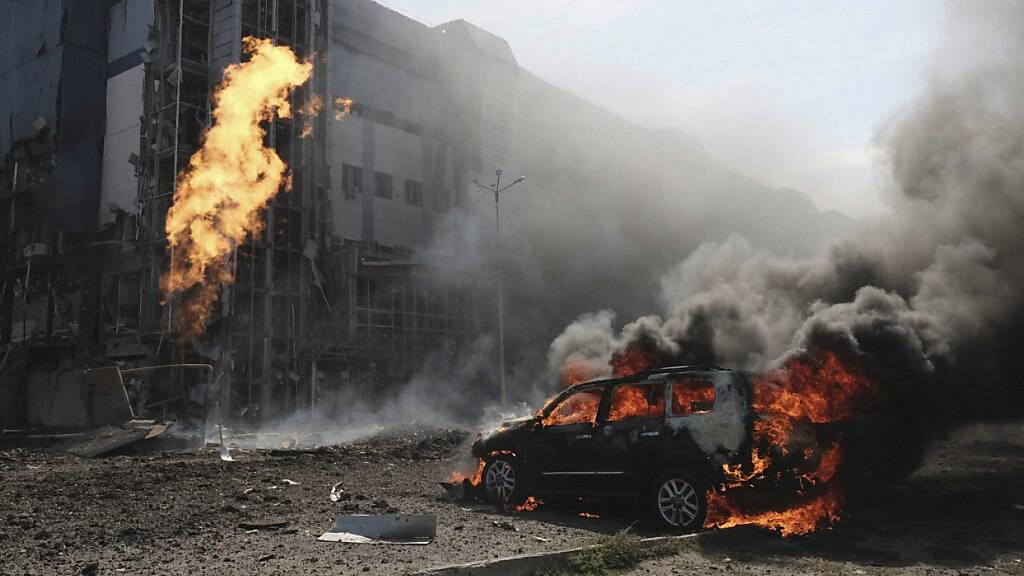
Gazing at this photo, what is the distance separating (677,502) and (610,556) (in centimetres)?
193

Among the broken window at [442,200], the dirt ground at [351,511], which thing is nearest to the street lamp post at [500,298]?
the broken window at [442,200]

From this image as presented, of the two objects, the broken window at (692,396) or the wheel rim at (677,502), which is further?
the broken window at (692,396)

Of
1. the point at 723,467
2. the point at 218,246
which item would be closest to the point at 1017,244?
the point at 723,467

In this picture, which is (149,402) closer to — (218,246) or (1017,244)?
(218,246)

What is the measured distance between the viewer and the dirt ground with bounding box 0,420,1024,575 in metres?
6.95

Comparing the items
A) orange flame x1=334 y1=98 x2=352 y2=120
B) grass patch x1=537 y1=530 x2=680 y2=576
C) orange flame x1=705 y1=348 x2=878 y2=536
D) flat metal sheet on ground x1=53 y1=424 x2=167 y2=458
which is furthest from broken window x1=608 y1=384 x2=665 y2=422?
orange flame x1=334 y1=98 x2=352 y2=120

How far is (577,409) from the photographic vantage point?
401 inches

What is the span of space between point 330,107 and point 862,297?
2530cm

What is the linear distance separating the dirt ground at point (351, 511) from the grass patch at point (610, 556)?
0.15m

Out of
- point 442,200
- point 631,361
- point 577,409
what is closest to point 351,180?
point 442,200

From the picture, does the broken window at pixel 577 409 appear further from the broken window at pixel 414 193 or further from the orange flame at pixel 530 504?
the broken window at pixel 414 193

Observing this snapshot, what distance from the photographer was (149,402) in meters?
26.6

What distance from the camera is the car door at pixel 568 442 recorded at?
9547mm

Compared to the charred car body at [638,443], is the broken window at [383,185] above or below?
above
